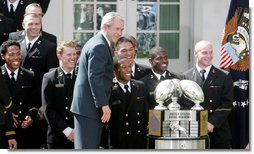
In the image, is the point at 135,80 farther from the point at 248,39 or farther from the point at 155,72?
the point at 248,39

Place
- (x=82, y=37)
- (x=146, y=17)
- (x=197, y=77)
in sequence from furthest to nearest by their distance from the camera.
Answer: (x=146, y=17), (x=82, y=37), (x=197, y=77)

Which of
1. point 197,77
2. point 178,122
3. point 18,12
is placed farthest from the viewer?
point 18,12

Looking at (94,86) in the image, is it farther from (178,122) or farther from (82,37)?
(82,37)

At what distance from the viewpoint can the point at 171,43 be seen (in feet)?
26.5

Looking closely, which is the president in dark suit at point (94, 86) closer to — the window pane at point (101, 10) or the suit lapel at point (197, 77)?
the suit lapel at point (197, 77)

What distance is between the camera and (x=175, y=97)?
21.5ft

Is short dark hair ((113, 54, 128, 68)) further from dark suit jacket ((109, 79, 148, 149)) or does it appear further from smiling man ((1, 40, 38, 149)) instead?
smiling man ((1, 40, 38, 149))

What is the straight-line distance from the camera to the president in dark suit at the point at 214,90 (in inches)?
283

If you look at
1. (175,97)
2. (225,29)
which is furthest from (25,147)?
(225,29)

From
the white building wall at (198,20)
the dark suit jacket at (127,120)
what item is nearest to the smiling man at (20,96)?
the dark suit jacket at (127,120)

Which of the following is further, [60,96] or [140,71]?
[140,71]

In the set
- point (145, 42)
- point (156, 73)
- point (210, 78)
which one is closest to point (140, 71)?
point (156, 73)

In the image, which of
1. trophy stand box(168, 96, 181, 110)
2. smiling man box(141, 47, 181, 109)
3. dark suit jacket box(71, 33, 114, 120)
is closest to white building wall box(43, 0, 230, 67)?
smiling man box(141, 47, 181, 109)

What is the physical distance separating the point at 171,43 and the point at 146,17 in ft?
1.19
